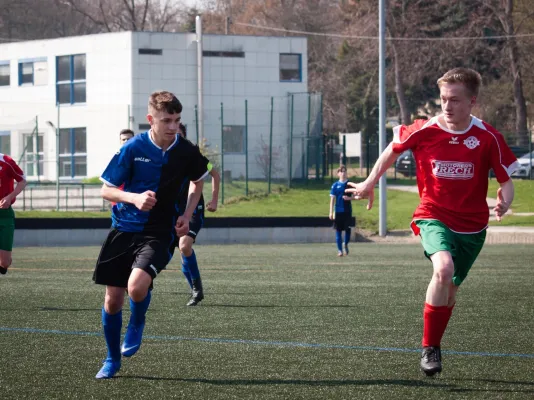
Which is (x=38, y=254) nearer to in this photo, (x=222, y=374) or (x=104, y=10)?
(x=222, y=374)

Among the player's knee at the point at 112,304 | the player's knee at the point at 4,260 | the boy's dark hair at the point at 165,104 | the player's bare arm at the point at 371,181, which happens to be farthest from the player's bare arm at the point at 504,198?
the player's knee at the point at 4,260

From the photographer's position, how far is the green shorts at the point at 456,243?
6.51 metres

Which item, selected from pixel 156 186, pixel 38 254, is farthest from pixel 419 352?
pixel 38 254

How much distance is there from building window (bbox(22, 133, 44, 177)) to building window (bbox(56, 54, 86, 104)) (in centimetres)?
797

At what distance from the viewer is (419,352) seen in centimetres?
721

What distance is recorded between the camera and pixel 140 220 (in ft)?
21.6

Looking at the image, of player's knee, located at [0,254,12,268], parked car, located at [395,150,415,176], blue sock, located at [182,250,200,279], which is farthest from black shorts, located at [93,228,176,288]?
parked car, located at [395,150,415,176]

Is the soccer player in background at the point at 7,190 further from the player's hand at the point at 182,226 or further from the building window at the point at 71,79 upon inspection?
the building window at the point at 71,79

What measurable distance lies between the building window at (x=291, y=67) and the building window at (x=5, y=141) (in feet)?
43.8

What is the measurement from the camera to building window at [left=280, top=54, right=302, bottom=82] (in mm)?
42219

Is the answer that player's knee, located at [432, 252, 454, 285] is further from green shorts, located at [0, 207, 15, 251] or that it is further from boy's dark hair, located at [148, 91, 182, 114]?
green shorts, located at [0, 207, 15, 251]

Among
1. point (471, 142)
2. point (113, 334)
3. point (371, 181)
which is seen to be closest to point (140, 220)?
point (113, 334)

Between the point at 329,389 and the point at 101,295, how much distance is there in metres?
6.32

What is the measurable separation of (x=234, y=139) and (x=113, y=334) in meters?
27.9
